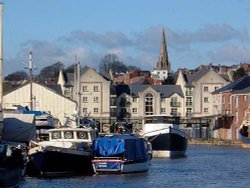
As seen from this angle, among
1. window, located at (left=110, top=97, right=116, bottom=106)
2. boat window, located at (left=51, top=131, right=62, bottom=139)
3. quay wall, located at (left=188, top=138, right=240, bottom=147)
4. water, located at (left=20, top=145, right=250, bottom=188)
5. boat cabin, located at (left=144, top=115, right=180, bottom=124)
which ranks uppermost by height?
window, located at (left=110, top=97, right=116, bottom=106)

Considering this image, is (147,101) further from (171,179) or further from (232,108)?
(171,179)

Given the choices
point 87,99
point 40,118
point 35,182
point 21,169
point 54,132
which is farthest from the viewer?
point 87,99

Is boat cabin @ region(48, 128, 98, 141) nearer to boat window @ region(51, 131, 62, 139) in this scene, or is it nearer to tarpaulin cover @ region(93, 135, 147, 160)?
boat window @ region(51, 131, 62, 139)

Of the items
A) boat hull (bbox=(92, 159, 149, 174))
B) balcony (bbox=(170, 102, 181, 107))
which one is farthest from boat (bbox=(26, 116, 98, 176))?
balcony (bbox=(170, 102, 181, 107))

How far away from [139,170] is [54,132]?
20.6 ft

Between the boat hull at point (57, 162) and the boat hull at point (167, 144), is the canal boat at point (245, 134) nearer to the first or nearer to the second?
the boat hull at point (167, 144)

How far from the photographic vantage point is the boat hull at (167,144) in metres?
78.1

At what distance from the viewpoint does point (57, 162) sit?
51.9 meters

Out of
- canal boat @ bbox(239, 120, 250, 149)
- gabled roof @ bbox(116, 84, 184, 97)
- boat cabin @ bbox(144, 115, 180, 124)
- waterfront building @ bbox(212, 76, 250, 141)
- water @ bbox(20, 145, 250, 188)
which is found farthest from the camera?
gabled roof @ bbox(116, 84, 184, 97)

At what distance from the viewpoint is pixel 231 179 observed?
175 ft

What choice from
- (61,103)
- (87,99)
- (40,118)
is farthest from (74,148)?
(87,99)

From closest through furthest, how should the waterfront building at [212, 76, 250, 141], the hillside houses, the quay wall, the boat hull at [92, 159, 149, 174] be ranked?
the boat hull at [92, 159, 149, 174] → the quay wall → the waterfront building at [212, 76, 250, 141] → the hillside houses

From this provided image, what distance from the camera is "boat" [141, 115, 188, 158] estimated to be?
78.1 m

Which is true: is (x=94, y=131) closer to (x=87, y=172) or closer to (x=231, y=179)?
(x=87, y=172)
